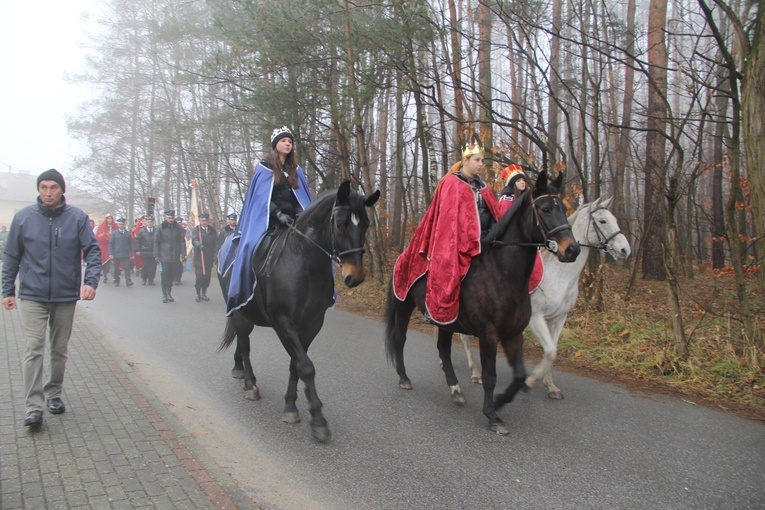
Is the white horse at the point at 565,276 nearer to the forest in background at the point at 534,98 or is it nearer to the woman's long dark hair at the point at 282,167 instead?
the forest in background at the point at 534,98

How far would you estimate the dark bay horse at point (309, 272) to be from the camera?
4246 millimetres

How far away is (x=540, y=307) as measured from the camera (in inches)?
224

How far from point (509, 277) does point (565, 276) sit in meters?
1.31

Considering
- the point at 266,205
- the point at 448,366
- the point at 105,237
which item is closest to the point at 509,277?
the point at 448,366

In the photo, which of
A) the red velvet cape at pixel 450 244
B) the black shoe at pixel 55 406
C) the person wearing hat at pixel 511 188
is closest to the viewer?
the black shoe at pixel 55 406

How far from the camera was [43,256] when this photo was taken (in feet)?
15.0

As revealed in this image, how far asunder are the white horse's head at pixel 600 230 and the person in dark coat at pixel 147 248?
45.1ft

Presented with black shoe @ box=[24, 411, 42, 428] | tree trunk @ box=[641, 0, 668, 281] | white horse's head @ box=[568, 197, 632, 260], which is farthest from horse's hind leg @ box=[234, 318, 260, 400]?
tree trunk @ box=[641, 0, 668, 281]

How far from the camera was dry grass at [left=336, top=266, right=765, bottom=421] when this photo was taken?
5781mm

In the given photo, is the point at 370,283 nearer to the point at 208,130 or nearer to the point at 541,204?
the point at 208,130

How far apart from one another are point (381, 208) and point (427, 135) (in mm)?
4805

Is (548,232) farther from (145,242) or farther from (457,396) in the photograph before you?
(145,242)

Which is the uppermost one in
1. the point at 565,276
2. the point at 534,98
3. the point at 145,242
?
the point at 534,98

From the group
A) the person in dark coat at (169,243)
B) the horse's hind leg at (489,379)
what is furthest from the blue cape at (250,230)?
the person in dark coat at (169,243)
